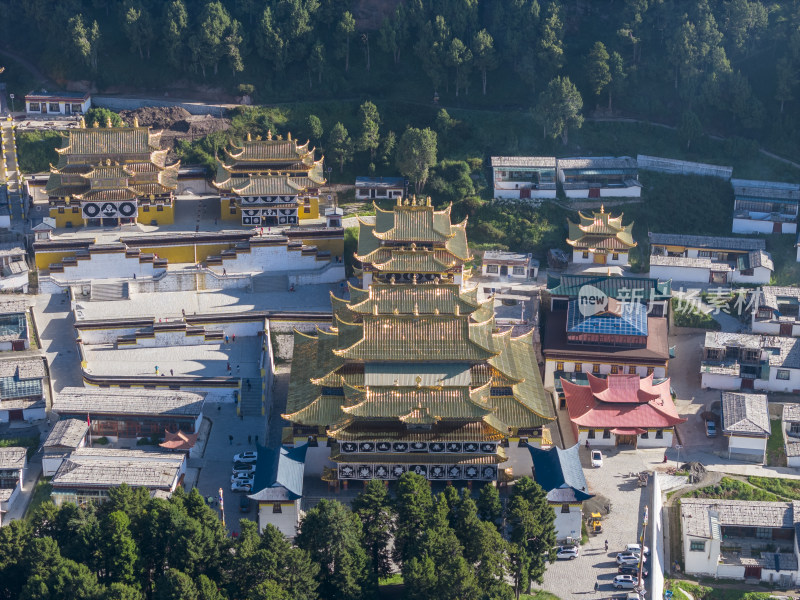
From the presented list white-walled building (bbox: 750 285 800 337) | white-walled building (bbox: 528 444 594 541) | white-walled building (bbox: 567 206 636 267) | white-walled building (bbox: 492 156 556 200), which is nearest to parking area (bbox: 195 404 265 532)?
white-walled building (bbox: 528 444 594 541)

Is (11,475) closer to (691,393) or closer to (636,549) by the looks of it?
(636,549)

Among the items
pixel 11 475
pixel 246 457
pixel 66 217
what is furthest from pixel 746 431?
pixel 66 217

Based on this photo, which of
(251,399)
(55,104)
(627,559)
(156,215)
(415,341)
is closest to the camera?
(627,559)

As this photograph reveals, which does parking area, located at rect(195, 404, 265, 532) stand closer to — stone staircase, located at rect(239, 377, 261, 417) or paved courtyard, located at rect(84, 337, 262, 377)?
stone staircase, located at rect(239, 377, 261, 417)

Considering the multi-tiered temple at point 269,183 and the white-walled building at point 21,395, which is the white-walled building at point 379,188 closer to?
the multi-tiered temple at point 269,183

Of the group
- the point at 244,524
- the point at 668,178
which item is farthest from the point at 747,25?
the point at 244,524

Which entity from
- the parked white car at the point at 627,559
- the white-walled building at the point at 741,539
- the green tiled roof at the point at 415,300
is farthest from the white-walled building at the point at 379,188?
the parked white car at the point at 627,559
